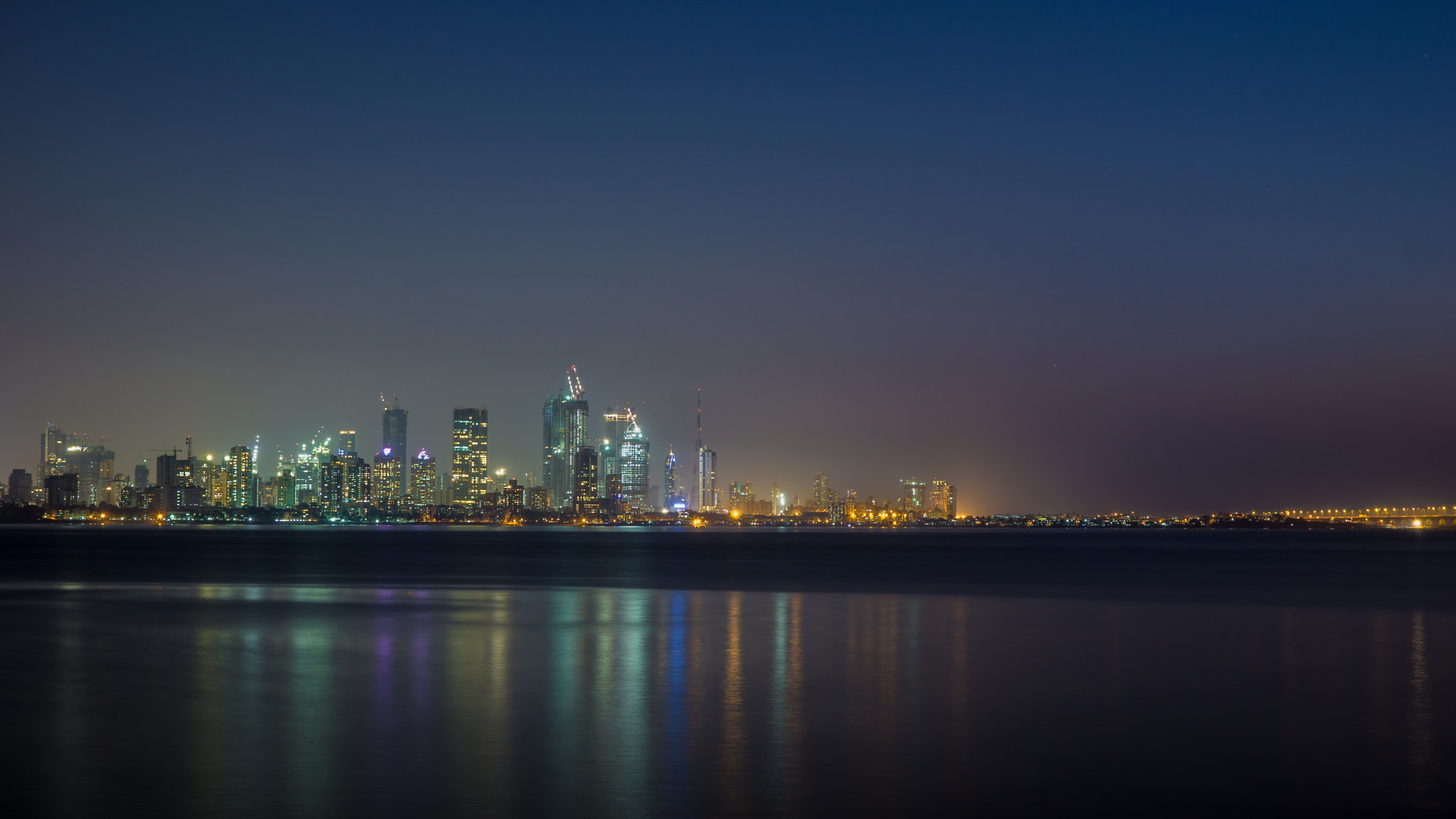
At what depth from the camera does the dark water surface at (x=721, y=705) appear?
13.2m

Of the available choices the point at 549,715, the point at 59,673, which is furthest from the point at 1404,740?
the point at 59,673

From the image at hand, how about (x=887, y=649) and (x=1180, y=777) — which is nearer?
(x=1180, y=777)

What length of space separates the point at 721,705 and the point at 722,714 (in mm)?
894

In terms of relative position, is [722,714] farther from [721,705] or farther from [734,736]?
[734,736]

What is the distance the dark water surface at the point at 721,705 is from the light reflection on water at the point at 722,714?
8 centimetres

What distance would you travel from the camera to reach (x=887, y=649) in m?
27.5

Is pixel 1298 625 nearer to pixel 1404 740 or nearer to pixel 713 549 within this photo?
pixel 1404 740

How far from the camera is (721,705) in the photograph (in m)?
19.2

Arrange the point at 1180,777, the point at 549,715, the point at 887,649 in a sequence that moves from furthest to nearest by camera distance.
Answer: the point at 887,649, the point at 549,715, the point at 1180,777

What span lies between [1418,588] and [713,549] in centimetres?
7171

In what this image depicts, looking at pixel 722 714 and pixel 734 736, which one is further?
pixel 722 714

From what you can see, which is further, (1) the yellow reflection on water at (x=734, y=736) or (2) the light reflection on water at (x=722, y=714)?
(2) the light reflection on water at (x=722, y=714)

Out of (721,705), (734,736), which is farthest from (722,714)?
(734,736)

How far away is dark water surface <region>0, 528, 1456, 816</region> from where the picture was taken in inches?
518
